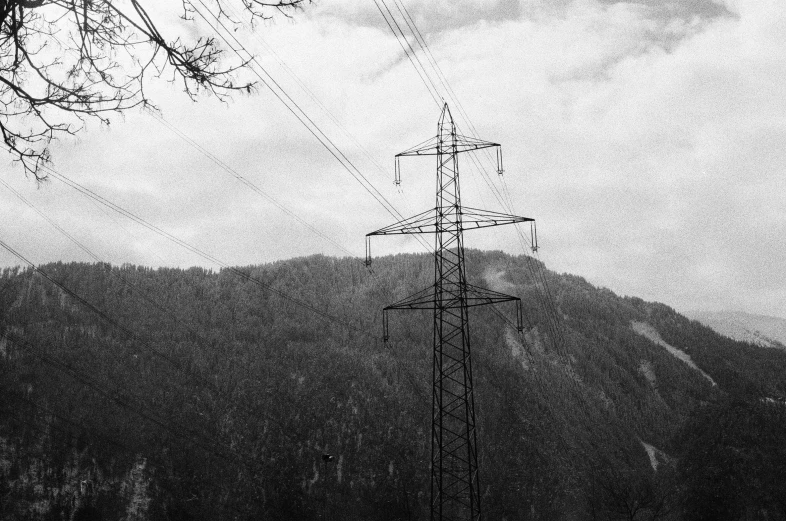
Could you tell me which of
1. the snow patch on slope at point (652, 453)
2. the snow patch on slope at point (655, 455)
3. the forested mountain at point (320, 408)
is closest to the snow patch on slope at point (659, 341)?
the forested mountain at point (320, 408)

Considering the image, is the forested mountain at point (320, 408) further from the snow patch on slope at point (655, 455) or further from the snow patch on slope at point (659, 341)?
the snow patch on slope at point (659, 341)

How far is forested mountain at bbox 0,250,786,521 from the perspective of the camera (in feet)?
191

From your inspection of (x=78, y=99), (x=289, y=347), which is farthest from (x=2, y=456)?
(x=78, y=99)

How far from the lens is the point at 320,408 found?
76.8 m

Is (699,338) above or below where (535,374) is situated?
above

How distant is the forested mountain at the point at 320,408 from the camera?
5812cm

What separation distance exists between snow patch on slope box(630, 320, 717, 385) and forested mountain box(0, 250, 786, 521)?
1.04 metres

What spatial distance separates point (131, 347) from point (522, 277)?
77346mm

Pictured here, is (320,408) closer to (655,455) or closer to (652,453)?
(655,455)

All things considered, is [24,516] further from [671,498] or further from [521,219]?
[521,219]

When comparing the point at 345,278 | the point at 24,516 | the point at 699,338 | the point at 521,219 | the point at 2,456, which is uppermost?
the point at 345,278

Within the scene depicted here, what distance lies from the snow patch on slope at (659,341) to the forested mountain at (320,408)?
1.04m

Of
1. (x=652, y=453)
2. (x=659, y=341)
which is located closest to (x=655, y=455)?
(x=652, y=453)

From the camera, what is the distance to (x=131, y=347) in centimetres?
8169
